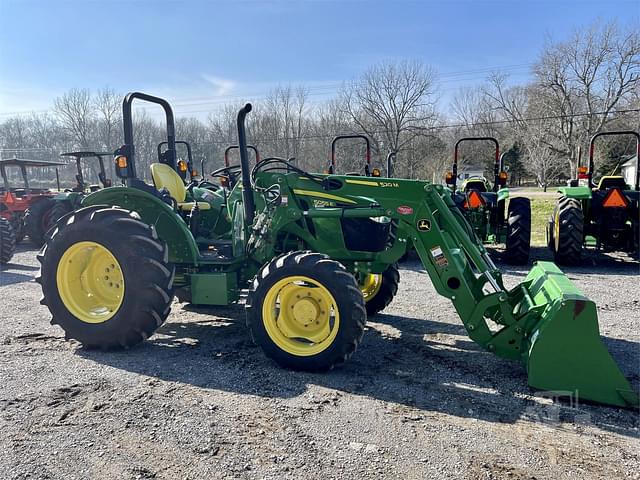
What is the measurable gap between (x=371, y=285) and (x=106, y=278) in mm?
2896

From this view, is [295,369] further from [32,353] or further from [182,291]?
[32,353]

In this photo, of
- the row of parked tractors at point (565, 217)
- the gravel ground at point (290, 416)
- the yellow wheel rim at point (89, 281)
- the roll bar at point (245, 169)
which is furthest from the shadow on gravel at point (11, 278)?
the roll bar at point (245, 169)

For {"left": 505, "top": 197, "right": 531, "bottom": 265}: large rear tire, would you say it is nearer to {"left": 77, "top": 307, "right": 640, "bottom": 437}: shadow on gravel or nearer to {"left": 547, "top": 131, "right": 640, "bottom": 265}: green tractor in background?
{"left": 547, "top": 131, "right": 640, "bottom": 265}: green tractor in background

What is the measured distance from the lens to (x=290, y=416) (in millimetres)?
3348

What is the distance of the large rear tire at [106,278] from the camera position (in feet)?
14.6

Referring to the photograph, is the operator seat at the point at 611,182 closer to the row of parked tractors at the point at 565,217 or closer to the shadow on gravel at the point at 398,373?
the row of parked tractors at the point at 565,217

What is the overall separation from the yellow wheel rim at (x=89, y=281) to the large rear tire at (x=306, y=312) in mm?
1528

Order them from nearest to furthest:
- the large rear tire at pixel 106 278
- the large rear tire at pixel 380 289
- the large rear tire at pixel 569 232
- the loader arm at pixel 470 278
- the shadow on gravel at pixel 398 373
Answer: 1. the shadow on gravel at pixel 398 373
2. the loader arm at pixel 470 278
3. the large rear tire at pixel 106 278
4. the large rear tire at pixel 380 289
5. the large rear tire at pixel 569 232

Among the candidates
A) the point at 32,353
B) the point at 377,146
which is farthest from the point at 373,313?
the point at 377,146

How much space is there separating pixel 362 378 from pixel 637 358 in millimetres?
2579

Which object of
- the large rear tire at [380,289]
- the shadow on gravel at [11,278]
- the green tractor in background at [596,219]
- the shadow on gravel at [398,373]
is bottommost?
the shadow on gravel at [398,373]

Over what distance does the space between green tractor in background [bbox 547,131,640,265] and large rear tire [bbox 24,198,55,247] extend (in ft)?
38.5

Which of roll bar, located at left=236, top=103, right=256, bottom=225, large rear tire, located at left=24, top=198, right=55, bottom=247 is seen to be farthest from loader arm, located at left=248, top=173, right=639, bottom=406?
large rear tire, located at left=24, top=198, right=55, bottom=247

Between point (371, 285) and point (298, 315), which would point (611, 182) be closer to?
point (371, 285)
